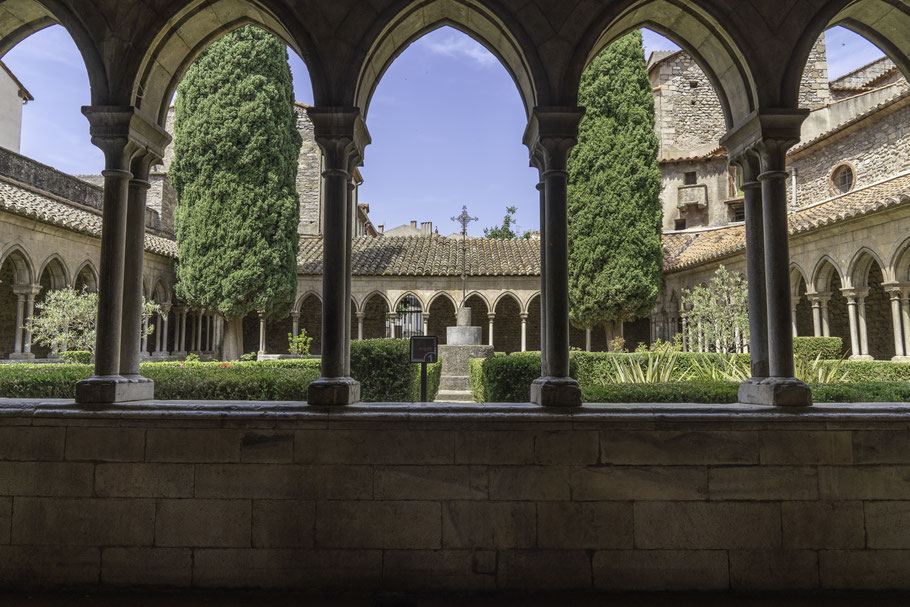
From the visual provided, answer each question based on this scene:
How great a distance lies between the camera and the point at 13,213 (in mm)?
10547

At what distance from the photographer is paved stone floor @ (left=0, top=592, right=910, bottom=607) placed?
2.98m

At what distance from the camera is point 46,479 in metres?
3.20

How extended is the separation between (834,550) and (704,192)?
21.4 m

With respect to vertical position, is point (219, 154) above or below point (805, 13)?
above

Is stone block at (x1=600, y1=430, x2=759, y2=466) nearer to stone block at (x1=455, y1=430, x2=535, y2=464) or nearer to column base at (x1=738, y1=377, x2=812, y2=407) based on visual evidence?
column base at (x1=738, y1=377, x2=812, y2=407)

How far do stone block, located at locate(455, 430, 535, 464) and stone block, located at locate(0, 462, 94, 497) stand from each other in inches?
84.2

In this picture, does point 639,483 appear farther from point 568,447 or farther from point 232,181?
point 232,181

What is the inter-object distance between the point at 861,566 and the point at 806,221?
1115cm

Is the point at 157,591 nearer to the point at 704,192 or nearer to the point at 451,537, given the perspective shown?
the point at 451,537

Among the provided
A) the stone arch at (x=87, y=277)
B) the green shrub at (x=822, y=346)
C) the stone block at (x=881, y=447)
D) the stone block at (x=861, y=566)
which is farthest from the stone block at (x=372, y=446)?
the stone arch at (x=87, y=277)

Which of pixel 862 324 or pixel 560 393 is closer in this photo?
pixel 560 393

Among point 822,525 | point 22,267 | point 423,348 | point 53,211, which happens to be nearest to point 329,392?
point 423,348

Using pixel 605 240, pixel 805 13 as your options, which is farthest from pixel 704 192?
pixel 805 13

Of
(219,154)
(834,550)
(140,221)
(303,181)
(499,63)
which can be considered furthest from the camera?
(303,181)
